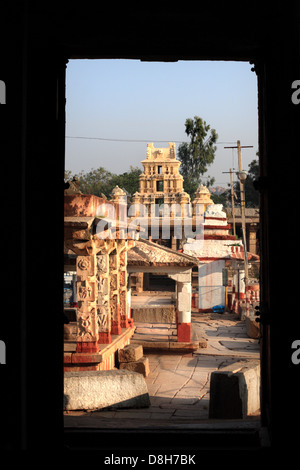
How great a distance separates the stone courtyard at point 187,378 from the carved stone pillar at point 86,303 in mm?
1505

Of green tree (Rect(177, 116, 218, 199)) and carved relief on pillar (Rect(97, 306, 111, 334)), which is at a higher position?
green tree (Rect(177, 116, 218, 199))

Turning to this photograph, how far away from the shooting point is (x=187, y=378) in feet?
36.1

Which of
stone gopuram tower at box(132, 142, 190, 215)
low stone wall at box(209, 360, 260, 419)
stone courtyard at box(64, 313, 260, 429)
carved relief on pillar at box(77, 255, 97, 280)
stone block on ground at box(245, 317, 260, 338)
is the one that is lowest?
stone courtyard at box(64, 313, 260, 429)

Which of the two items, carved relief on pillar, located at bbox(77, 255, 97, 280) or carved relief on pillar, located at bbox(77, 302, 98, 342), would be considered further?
carved relief on pillar, located at bbox(77, 255, 97, 280)

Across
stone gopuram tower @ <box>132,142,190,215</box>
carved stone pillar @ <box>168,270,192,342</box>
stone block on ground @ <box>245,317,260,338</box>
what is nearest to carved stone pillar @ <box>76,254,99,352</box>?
carved stone pillar @ <box>168,270,192,342</box>

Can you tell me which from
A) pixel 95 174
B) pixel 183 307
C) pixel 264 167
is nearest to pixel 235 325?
pixel 183 307

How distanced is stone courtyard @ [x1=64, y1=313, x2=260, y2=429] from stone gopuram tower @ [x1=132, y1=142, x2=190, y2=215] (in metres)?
18.9

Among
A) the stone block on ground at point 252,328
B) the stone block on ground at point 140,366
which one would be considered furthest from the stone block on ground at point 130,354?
the stone block on ground at point 252,328

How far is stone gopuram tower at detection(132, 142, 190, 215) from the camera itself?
36.6 meters

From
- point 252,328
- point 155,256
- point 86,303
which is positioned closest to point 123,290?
point 155,256

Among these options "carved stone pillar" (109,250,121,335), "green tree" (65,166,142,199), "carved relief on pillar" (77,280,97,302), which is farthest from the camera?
"green tree" (65,166,142,199)

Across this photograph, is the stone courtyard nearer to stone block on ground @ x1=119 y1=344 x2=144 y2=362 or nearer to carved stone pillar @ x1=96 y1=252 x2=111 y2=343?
stone block on ground @ x1=119 y1=344 x2=144 y2=362

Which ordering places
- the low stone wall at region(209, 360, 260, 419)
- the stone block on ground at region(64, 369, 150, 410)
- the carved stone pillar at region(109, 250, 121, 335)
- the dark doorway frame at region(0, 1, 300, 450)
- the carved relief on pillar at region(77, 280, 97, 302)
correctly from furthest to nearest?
the carved stone pillar at region(109, 250, 121, 335) < the carved relief on pillar at region(77, 280, 97, 302) < the stone block on ground at region(64, 369, 150, 410) < the low stone wall at region(209, 360, 260, 419) < the dark doorway frame at region(0, 1, 300, 450)

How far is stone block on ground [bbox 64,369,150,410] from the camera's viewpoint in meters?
7.88
